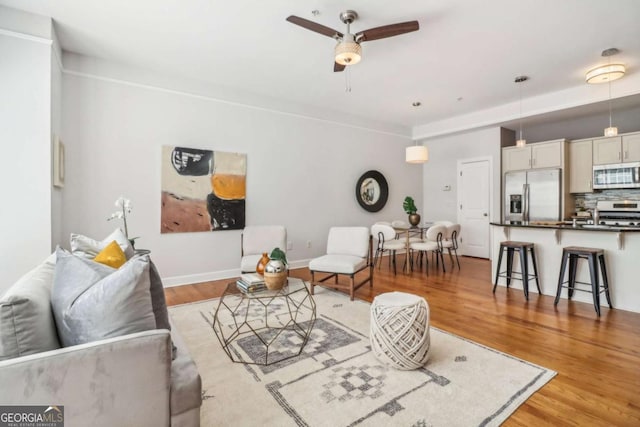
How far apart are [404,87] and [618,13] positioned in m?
2.38

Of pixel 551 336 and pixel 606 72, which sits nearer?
pixel 551 336

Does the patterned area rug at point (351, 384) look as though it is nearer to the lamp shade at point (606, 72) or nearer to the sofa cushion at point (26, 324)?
the sofa cushion at point (26, 324)

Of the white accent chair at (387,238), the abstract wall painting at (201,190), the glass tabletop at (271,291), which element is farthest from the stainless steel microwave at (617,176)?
the abstract wall painting at (201,190)

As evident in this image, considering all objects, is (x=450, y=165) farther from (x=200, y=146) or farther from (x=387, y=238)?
(x=200, y=146)

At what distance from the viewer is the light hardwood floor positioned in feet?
5.73

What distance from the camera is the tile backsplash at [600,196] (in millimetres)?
4980

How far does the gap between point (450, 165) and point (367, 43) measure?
4.46 meters

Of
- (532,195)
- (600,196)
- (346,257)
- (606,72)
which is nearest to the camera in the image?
(606,72)

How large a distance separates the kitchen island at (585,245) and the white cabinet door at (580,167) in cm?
221

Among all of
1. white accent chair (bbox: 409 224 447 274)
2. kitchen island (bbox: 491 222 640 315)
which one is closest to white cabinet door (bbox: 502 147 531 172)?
white accent chair (bbox: 409 224 447 274)

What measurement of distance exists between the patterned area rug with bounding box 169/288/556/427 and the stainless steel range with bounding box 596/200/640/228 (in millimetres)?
4317

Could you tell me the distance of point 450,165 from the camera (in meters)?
7.04

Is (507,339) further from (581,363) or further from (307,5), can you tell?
(307,5)

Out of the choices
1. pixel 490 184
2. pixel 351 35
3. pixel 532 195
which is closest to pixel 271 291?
pixel 351 35
